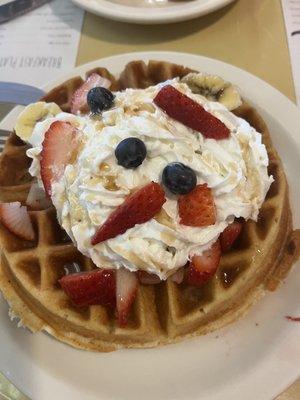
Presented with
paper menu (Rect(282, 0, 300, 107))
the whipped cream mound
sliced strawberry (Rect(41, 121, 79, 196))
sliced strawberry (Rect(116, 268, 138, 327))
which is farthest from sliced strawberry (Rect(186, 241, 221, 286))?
paper menu (Rect(282, 0, 300, 107))

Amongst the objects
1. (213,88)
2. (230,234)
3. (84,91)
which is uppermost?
(213,88)

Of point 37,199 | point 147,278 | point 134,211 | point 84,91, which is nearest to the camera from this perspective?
point 134,211

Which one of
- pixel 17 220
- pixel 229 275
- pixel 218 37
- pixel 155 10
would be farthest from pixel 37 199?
pixel 218 37

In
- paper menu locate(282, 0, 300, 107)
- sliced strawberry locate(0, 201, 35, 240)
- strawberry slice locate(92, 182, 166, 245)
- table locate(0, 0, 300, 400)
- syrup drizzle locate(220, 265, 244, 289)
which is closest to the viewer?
strawberry slice locate(92, 182, 166, 245)

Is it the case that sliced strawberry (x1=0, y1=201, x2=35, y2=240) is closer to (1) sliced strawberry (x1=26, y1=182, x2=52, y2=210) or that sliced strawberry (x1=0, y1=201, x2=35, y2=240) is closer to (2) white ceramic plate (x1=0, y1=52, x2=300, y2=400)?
(1) sliced strawberry (x1=26, y1=182, x2=52, y2=210)

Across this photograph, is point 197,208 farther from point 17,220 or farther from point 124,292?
point 17,220

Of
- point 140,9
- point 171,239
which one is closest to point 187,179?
point 171,239

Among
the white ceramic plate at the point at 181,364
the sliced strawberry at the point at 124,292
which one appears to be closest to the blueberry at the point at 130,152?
the sliced strawberry at the point at 124,292
